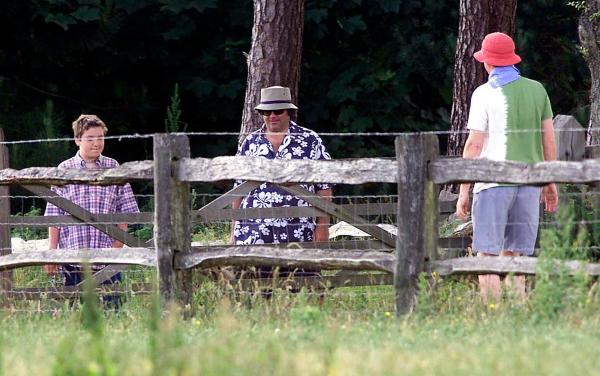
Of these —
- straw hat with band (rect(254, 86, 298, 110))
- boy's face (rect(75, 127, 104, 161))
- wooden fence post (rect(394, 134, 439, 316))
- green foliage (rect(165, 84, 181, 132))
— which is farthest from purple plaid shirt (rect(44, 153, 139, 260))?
green foliage (rect(165, 84, 181, 132))

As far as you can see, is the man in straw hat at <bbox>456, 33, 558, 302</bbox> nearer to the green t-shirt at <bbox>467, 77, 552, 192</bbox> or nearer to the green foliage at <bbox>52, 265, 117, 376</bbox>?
the green t-shirt at <bbox>467, 77, 552, 192</bbox>

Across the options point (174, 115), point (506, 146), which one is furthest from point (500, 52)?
point (174, 115)

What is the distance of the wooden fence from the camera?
8.89 metres

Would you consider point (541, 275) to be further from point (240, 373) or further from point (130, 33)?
point (130, 33)

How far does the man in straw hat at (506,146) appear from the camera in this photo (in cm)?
948

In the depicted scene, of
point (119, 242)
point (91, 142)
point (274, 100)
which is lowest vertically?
point (119, 242)

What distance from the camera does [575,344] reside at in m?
7.37

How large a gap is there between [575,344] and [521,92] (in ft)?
8.60

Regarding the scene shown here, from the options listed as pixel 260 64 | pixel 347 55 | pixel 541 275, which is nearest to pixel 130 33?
pixel 347 55

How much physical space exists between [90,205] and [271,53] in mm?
3791

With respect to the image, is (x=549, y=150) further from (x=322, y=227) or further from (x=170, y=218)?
(x=170, y=218)

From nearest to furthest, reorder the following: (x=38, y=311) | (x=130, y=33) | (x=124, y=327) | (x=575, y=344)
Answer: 1. (x=575, y=344)
2. (x=124, y=327)
3. (x=38, y=311)
4. (x=130, y=33)

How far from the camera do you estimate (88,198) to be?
11078 millimetres

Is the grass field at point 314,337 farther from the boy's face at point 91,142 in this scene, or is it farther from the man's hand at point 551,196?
the boy's face at point 91,142
